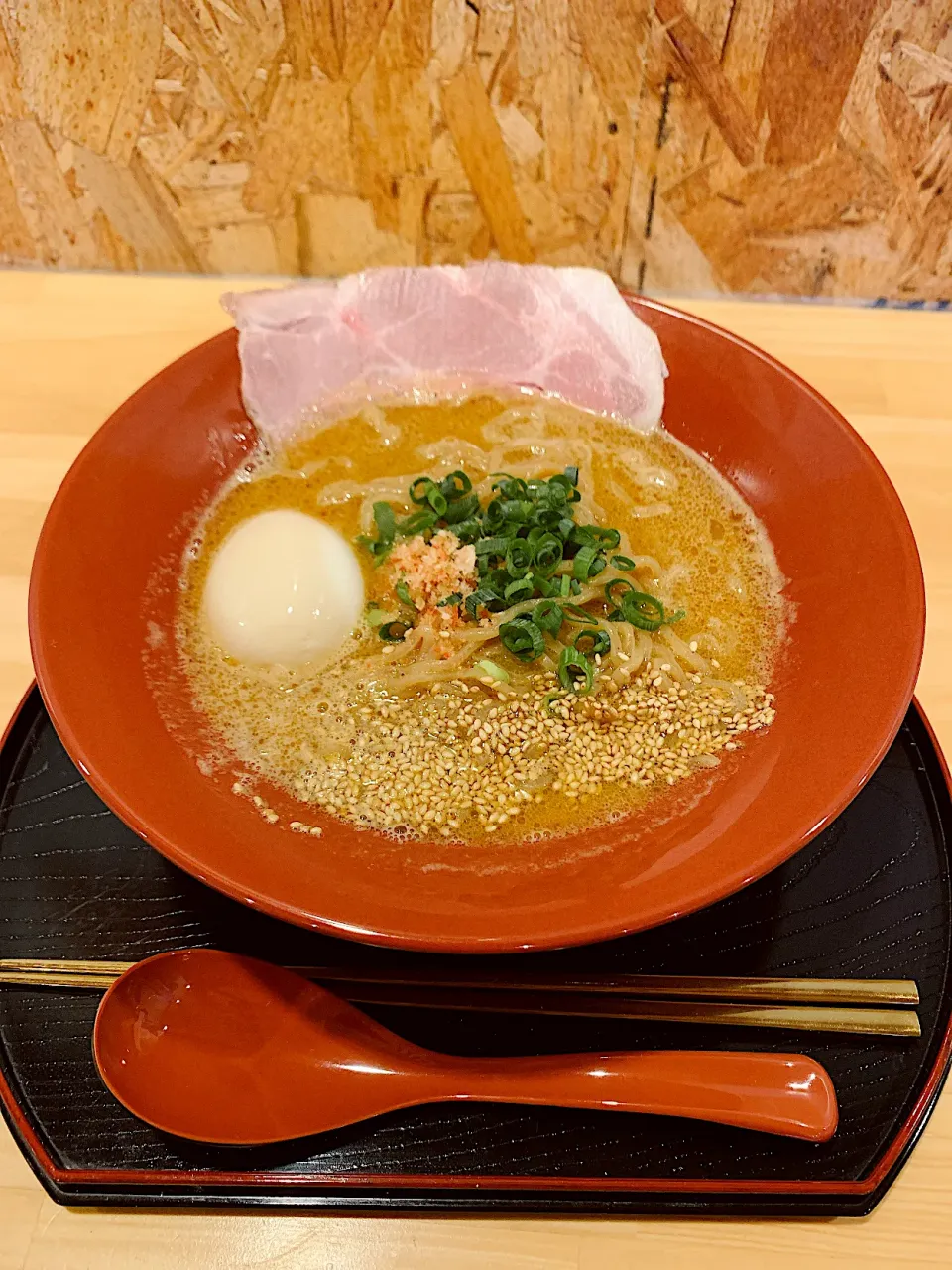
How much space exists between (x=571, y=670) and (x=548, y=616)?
0.30 feet

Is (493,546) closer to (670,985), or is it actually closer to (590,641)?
(590,641)

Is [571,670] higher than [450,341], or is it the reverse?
[450,341]

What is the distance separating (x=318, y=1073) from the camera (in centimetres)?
116

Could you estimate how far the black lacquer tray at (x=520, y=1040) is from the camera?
3.67ft

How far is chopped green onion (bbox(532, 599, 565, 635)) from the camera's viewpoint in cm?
151

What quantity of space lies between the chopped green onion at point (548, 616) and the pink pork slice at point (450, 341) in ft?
1.63

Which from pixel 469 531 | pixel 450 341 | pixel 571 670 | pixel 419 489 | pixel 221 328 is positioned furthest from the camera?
pixel 221 328

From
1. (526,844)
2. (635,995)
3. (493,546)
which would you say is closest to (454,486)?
(493,546)

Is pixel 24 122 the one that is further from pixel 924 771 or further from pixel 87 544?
pixel 924 771

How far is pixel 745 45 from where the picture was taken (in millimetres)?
1914

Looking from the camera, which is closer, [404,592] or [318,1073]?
[318,1073]

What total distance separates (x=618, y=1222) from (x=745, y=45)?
2021 mm

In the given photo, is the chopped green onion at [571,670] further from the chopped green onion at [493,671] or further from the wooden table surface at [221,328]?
the wooden table surface at [221,328]

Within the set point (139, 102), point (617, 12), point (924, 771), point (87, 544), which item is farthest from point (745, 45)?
point (87, 544)
